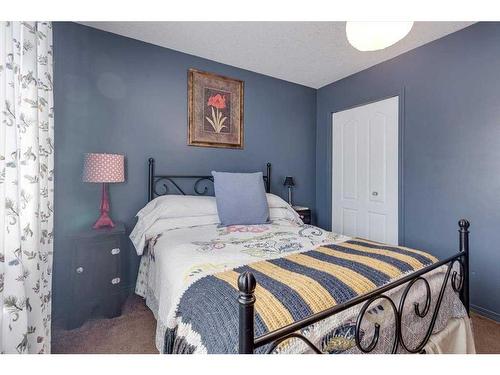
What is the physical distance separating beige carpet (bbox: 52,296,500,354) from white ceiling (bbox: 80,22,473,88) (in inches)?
96.7

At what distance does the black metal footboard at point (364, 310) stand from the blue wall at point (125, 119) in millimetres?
2117

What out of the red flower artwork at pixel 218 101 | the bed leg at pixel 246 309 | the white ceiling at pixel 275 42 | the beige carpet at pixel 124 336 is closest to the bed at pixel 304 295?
the bed leg at pixel 246 309

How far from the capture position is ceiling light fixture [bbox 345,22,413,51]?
1.22 metres

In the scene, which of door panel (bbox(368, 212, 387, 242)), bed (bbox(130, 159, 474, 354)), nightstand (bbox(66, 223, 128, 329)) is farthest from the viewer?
door panel (bbox(368, 212, 387, 242))

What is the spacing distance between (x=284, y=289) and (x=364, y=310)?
0.96ft

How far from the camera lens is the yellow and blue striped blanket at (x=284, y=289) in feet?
2.85

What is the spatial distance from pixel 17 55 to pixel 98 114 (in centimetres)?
103

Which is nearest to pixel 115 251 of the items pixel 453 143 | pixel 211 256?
pixel 211 256

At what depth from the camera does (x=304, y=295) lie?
97 centimetres

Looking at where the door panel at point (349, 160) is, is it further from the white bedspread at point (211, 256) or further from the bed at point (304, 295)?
the bed at point (304, 295)

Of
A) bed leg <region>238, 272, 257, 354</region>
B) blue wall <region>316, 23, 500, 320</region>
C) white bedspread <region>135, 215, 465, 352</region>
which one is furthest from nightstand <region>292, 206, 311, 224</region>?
bed leg <region>238, 272, 257, 354</region>

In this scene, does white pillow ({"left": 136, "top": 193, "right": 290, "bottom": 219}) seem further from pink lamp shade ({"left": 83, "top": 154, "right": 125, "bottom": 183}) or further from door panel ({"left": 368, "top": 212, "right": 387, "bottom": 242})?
door panel ({"left": 368, "top": 212, "right": 387, "bottom": 242})
